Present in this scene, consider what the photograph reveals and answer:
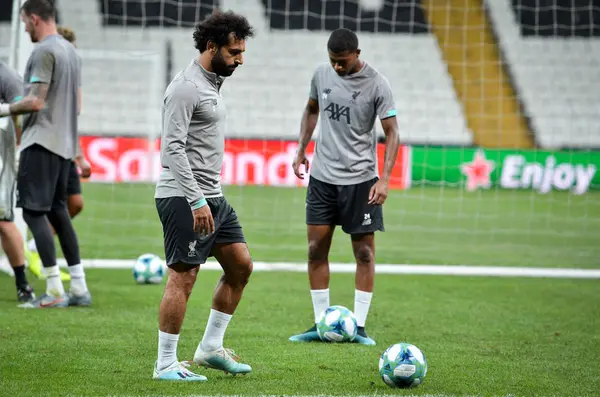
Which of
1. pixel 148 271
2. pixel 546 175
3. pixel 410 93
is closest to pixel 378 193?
pixel 148 271

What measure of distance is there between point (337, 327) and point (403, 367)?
139 centimetres

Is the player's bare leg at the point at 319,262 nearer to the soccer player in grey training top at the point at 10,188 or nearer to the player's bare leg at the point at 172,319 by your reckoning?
the player's bare leg at the point at 172,319

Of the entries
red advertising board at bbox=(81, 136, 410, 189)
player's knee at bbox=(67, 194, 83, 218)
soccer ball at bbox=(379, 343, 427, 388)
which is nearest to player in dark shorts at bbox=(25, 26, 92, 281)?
player's knee at bbox=(67, 194, 83, 218)

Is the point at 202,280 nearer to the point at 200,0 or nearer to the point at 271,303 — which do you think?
the point at 271,303

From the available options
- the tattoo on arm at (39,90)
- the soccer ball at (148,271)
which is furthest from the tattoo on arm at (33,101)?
the soccer ball at (148,271)

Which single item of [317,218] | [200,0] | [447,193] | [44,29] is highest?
[200,0]

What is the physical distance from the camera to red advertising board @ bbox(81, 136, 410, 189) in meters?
20.8

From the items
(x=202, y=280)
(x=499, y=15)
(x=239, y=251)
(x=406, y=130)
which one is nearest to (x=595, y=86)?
(x=499, y=15)

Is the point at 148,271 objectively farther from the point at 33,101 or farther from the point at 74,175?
the point at 33,101

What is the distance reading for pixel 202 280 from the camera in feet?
32.0

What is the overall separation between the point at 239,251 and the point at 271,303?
3040 millimetres

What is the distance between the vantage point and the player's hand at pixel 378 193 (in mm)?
6590

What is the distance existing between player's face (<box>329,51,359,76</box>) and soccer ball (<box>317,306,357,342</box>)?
63.0 inches

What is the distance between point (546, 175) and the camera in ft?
73.7
